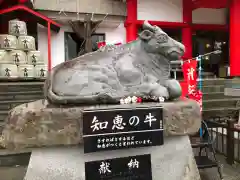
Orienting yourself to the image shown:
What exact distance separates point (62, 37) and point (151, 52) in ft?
17.0

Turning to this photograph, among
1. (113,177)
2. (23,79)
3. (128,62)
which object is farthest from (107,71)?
(23,79)

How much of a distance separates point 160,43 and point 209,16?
691 cm

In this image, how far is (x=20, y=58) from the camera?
5.18 meters

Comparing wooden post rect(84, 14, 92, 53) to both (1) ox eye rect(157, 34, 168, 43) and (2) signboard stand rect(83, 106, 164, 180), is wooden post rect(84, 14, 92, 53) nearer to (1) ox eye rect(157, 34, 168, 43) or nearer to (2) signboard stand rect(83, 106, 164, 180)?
(1) ox eye rect(157, 34, 168, 43)

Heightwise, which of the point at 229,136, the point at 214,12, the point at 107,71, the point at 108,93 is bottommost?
the point at 229,136

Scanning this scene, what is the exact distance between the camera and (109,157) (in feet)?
5.98

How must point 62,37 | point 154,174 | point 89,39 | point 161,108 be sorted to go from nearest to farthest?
point 161,108
point 154,174
point 89,39
point 62,37

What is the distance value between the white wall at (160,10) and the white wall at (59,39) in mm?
777

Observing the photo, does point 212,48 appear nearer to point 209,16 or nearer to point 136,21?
point 209,16

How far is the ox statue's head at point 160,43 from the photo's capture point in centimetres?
202

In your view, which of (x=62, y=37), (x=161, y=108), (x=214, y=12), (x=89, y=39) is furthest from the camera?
(x=214, y=12)

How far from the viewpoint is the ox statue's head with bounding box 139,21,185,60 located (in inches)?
79.5

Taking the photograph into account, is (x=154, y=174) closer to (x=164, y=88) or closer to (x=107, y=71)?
(x=164, y=88)

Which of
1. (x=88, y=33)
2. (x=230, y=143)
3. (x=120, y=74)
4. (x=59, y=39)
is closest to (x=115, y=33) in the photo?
(x=88, y=33)
